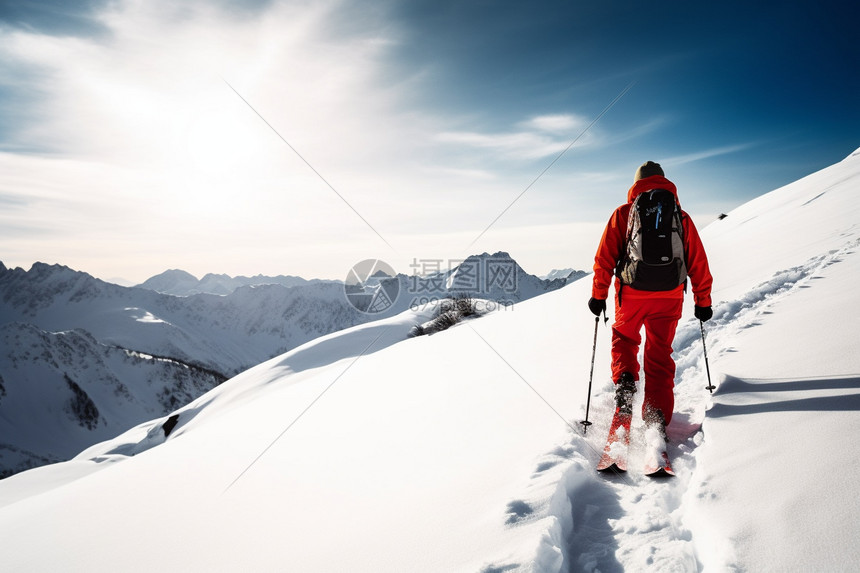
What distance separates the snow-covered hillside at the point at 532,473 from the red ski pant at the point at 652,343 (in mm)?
323

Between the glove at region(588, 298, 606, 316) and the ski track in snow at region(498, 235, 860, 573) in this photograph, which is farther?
the glove at region(588, 298, 606, 316)

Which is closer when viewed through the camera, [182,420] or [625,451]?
[625,451]

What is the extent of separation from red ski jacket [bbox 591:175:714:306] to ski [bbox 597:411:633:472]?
1113 millimetres

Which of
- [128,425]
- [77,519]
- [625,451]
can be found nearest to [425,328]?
[77,519]

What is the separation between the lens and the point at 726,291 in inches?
232

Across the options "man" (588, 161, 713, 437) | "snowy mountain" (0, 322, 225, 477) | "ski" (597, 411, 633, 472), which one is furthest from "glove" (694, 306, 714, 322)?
"snowy mountain" (0, 322, 225, 477)

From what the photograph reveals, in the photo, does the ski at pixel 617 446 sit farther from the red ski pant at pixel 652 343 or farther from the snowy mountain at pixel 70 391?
the snowy mountain at pixel 70 391

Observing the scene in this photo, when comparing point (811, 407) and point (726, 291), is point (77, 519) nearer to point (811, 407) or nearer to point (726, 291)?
point (811, 407)

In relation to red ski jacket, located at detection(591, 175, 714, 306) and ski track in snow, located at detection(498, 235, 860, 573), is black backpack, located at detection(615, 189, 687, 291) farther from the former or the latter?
ski track in snow, located at detection(498, 235, 860, 573)

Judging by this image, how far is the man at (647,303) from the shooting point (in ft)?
11.3

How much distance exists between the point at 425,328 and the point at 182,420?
11.8 m

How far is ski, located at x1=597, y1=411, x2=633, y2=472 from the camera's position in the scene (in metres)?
2.80

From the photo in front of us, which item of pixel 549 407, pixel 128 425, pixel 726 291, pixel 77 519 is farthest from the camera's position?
pixel 128 425

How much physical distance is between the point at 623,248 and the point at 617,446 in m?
1.84
